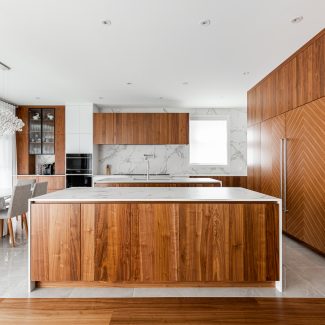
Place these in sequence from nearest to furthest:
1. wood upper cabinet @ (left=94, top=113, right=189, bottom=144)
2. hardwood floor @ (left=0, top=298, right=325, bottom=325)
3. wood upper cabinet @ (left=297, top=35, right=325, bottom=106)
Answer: hardwood floor @ (left=0, top=298, right=325, bottom=325) < wood upper cabinet @ (left=297, top=35, right=325, bottom=106) < wood upper cabinet @ (left=94, top=113, right=189, bottom=144)

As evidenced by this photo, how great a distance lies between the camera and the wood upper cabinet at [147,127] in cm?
681

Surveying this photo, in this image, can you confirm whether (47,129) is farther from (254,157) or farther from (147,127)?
(254,157)

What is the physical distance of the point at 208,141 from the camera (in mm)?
7574

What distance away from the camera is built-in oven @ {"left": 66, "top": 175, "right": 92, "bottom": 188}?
684cm

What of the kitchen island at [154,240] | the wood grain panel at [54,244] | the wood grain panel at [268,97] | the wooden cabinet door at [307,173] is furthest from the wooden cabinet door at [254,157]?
the wood grain panel at [54,244]

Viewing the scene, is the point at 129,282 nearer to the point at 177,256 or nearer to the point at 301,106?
the point at 177,256

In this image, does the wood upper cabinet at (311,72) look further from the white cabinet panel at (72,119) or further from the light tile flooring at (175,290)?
the white cabinet panel at (72,119)

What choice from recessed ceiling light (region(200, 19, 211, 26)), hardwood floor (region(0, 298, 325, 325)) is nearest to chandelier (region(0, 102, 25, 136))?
hardwood floor (region(0, 298, 325, 325))

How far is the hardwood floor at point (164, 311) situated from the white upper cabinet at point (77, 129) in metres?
4.89

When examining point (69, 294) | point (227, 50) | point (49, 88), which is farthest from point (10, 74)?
point (69, 294)

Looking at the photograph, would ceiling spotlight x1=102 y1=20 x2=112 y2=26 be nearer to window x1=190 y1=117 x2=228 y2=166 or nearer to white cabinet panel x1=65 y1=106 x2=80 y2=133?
white cabinet panel x1=65 y1=106 x2=80 y2=133

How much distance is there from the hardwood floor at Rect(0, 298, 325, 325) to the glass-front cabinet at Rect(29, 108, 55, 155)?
5.40 meters

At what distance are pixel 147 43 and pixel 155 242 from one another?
2413mm

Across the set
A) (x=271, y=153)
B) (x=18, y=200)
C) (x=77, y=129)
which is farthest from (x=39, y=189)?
(x=271, y=153)
